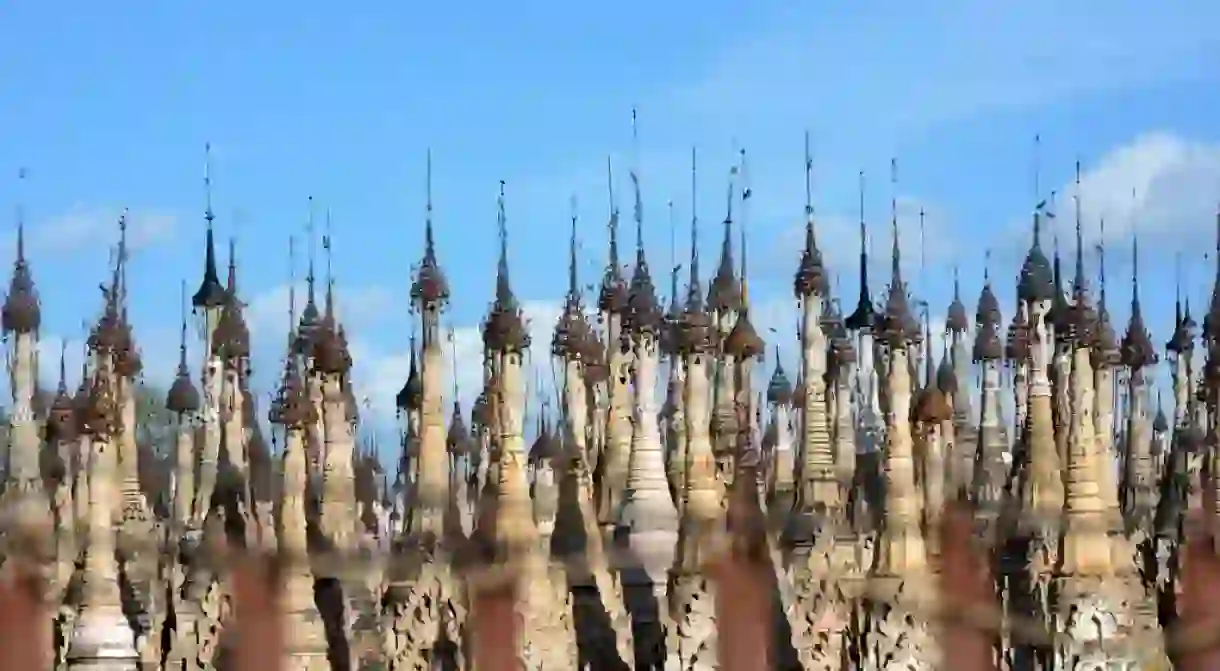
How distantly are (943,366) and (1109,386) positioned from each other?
16.2m

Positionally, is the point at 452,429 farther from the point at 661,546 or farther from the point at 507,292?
the point at 661,546

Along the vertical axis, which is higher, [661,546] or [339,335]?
[339,335]

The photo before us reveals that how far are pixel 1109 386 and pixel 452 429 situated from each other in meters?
17.2

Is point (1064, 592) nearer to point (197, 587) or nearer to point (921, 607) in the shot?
point (921, 607)

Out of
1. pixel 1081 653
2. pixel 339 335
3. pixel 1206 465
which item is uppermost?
pixel 339 335

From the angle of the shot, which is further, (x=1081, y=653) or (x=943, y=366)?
(x=943, y=366)

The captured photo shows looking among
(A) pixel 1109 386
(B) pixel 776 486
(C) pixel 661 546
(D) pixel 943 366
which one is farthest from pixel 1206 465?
(D) pixel 943 366

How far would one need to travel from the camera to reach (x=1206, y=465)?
863 inches

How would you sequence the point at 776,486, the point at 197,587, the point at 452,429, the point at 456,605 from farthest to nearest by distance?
the point at 452,429 → the point at 776,486 → the point at 197,587 → the point at 456,605

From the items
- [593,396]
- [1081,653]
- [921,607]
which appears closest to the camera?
[1081,653]

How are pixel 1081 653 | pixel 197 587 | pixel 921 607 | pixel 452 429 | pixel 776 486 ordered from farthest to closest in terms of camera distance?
pixel 452 429, pixel 776 486, pixel 197 587, pixel 921 607, pixel 1081 653

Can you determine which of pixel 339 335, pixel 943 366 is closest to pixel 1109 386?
pixel 339 335

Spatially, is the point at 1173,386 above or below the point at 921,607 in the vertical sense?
above

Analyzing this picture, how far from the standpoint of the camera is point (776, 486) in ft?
94.3
